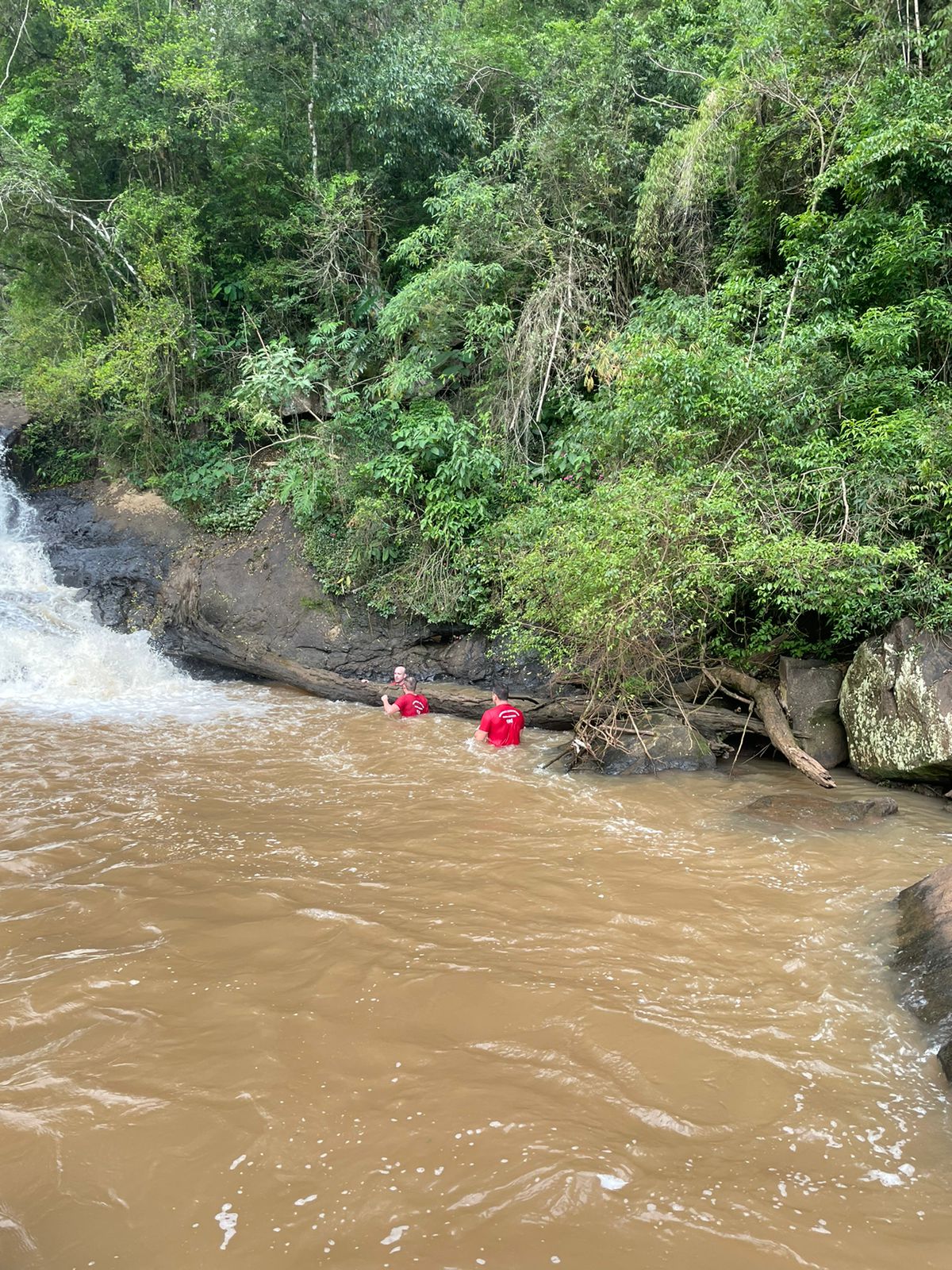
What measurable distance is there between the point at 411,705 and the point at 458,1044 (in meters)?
6.38

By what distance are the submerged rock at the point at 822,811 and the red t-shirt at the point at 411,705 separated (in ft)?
14.6

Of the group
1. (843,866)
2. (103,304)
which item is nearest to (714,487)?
(843,866)

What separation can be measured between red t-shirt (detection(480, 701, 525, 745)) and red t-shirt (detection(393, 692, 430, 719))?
162cm

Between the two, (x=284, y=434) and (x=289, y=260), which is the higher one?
(x=289, y=260)

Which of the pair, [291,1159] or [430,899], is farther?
[430,899]

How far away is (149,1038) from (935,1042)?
11.5ft

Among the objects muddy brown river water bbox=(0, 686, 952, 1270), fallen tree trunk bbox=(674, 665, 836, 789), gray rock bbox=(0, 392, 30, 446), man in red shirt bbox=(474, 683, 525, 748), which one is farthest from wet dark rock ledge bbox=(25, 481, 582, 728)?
muddy brown river water bbox=(0, 686, 952, 1270)

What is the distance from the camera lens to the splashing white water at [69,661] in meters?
10.1

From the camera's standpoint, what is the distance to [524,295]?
11.6m

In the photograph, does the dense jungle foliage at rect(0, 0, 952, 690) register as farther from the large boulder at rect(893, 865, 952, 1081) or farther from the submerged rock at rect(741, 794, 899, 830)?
the large boulder at rect(893, 865, 952, 1081)

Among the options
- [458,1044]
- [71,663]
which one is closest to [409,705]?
[71,663]

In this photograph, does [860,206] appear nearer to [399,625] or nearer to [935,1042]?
[399,625]

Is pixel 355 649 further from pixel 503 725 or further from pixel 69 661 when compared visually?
pixel 69 661

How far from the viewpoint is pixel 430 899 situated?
471 cm
